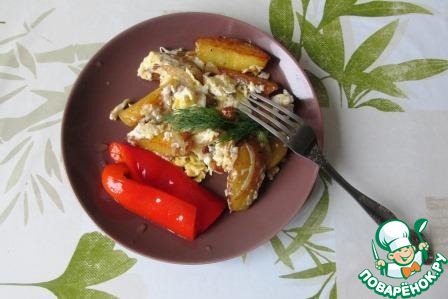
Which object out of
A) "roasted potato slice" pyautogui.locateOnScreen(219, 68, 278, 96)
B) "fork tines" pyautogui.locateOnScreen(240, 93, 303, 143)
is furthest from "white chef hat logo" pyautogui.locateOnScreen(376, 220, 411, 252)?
"roasted potato slice" pyautogui.locateOnScreen(219, 68, 278, 96)

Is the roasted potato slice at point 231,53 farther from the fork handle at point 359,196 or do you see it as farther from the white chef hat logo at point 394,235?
the white chef hat logo at point 394,235

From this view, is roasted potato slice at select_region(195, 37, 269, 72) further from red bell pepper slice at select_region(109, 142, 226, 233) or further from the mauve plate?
red bell pepper slice at select_region(109, 142, 226, 233)

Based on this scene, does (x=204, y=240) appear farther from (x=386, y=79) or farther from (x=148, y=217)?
(x=386, y=79)

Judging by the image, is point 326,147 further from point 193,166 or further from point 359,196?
point 193,166

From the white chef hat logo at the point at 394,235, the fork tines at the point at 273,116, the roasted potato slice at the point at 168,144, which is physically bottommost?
the white chef hat logo at the point at 394,235

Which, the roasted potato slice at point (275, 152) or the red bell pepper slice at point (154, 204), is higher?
the roasted potato slice at point (275, 152)

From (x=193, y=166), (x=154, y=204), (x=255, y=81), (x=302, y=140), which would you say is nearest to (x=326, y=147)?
(x=302, y=140)

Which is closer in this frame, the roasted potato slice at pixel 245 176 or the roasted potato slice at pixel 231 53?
the roasted potato slice at pixel 245 176

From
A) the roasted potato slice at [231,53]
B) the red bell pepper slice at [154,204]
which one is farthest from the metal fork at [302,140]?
the red bell pepper slice at [154,204]
